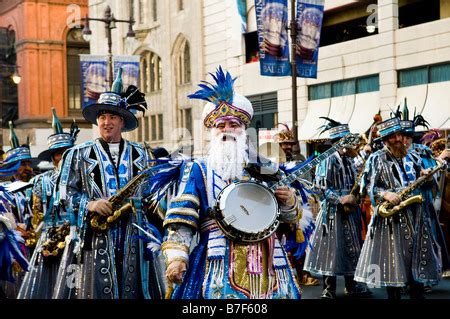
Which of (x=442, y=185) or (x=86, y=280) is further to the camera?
(x=442, y=185)

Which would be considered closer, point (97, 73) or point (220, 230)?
point (220, 230)

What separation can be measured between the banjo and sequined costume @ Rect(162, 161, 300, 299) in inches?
3.5

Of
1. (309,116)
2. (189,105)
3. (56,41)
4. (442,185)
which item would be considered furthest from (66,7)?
(442,185)

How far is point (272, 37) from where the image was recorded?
22.2 m

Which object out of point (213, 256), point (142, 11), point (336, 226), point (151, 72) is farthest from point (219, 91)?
point (142, 11)

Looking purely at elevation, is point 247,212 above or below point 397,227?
above

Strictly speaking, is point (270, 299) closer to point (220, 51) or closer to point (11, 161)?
point (11, 161)

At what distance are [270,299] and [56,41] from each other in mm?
54653

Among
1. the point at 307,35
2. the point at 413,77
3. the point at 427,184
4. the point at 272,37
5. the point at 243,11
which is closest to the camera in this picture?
the point at 427,184

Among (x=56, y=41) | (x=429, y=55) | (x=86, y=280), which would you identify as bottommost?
(x=86, y=280)

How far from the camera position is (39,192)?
34.0ft

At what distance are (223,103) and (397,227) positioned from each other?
490cm

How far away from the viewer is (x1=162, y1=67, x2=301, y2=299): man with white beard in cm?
626

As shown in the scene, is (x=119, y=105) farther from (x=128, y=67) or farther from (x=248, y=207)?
(x=128, y=67)
